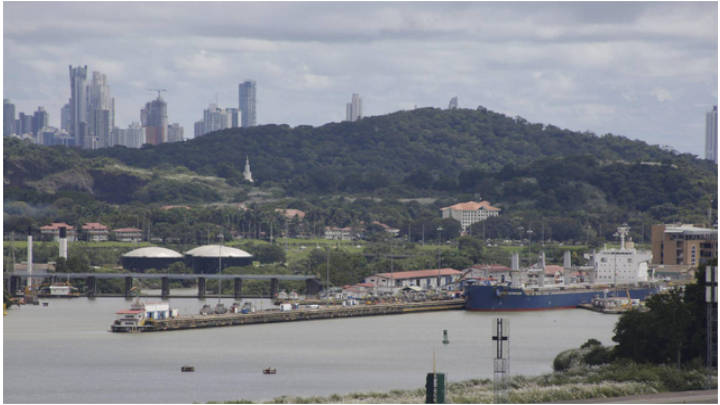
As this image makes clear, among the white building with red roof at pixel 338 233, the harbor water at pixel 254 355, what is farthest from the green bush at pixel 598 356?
the white building with red roof at pixel 338 233

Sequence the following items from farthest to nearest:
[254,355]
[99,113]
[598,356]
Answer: [99,113], [254,355], [598,356]

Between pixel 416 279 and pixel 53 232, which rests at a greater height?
pixel 53 232

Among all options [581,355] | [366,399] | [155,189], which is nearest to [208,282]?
[581,355]

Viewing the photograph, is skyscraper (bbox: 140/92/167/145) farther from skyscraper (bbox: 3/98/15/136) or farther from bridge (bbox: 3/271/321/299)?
bridge (bbox: 3/271/321/299)

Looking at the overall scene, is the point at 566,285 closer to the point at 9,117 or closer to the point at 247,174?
the point at 247,174

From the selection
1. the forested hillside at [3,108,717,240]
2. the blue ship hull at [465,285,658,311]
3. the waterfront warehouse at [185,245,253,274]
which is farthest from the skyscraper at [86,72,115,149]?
the blue ship hull at [465,285,658,311]

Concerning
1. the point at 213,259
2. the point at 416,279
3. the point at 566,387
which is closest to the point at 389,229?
the point at 213,259
